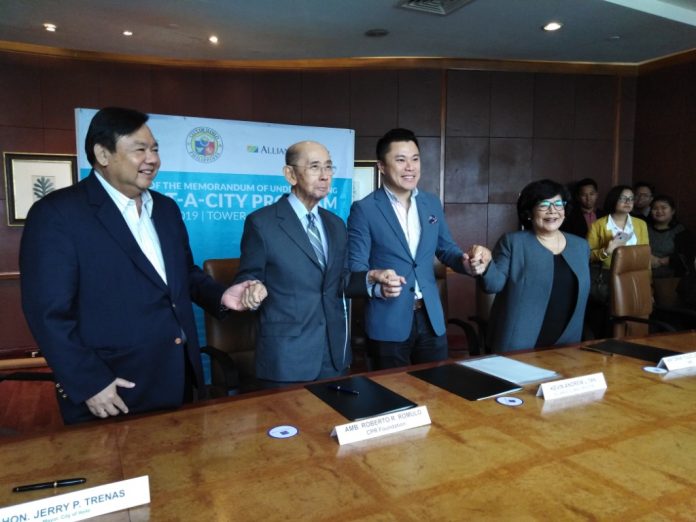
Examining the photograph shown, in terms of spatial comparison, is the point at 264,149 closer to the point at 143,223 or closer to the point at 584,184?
the point at 143,223

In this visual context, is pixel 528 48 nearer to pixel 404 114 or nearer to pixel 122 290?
pixel 404 114

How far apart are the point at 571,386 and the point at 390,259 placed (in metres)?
1.08

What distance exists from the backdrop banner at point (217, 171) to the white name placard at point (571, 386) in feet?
8.99

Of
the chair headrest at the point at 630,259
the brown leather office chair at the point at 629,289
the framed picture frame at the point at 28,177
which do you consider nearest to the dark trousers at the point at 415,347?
the brown leather office chair at the point at 629,289

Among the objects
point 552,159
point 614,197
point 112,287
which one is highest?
point 552,159

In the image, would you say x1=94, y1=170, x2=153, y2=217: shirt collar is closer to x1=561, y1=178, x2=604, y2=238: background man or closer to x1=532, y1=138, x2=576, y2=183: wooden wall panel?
x1=561, y1=178, x2=604, y2=238: background man

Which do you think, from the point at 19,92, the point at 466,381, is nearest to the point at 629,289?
the point at 466,381

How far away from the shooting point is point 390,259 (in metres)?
2.49

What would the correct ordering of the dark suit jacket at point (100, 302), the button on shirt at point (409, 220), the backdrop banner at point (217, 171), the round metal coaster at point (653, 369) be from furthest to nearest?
the backdrop banner at point (217, 171) < the button on shirt at point (409, 220) < the round metal coaster at point (653, 369) < the dark suit jacket at point (100, 302)

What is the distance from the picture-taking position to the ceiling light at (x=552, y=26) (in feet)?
15.1

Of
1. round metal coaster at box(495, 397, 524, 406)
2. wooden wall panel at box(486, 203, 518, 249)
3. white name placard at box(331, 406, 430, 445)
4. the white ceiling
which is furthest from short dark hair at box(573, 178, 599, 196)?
white name placard at box(331, 406, 430, 445)

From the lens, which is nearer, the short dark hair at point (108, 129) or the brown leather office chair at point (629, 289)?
the short dark hair at point (108, 129)

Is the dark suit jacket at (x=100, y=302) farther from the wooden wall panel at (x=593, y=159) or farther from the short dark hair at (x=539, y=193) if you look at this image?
the wooden wall panel at (x=593, y=159)

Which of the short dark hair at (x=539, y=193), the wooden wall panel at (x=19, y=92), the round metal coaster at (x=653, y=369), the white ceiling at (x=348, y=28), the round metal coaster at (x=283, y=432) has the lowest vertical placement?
the round metal coaster at (x=653, y=369)
